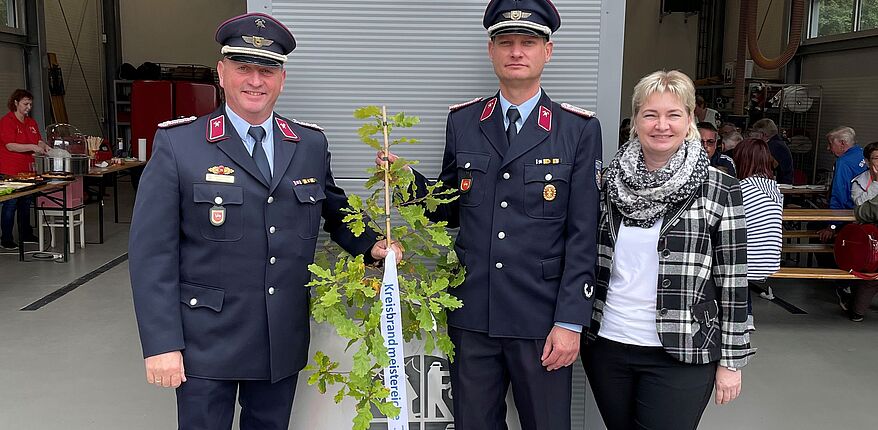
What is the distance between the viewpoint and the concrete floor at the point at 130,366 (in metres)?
3.85

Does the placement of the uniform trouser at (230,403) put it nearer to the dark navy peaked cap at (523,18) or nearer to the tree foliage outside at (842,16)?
the dark navy peaked cap at (523,18)

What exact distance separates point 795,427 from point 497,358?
2355 mm

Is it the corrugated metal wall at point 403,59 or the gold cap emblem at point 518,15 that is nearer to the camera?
the gold cap emblem at point 518,15

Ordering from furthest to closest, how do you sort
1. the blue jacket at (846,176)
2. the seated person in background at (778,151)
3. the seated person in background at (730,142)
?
1. the seated person in background at (778,151)
2. the seated person in background at (730,142)
3. the blue jacket at (846,176)

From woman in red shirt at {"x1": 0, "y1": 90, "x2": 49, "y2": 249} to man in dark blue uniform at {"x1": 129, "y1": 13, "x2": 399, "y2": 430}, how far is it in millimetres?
6796

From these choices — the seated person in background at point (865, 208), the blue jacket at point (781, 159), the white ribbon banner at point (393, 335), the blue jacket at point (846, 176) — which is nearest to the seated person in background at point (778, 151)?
the blue jacket at point (781, 159)

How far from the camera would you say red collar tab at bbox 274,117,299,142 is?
7.26 ft

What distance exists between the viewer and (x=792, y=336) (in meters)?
5.35

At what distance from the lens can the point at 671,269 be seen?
201 centimetres

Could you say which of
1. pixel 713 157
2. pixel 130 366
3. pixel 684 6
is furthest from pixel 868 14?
pixel 130 366

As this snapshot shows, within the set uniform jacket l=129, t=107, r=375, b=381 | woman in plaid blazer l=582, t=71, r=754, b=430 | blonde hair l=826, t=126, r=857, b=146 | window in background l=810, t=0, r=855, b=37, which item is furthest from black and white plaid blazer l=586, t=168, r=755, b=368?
window in background l=810, t=0, r=855, b=37

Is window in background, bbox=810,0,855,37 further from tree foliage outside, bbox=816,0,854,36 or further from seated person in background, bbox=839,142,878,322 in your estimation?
seated person in background, bbox=839,142,878,322

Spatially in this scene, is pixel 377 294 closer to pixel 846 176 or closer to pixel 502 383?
pixel 502 383

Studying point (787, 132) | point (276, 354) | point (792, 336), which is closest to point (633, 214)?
point (276, 354)
